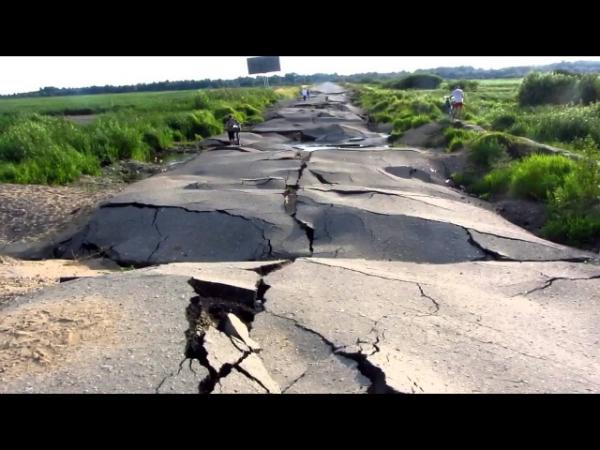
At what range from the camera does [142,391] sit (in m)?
2.90

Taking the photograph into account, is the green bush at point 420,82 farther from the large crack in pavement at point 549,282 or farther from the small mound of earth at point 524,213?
the large crack in pavement at point 549,282

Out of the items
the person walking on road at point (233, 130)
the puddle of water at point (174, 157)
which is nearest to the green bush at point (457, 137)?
the person walking on road at point (233, 130)

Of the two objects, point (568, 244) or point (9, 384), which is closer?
point (9, 384)

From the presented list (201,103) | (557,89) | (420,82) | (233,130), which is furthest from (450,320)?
(420,82)

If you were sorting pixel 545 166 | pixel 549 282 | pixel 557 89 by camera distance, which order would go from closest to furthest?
1. pixel 549 282
2. pixel 545 166
3. pixel 557 89

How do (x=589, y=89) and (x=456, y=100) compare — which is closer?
(x=456, y=100)

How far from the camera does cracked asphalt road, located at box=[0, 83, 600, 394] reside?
3.20m

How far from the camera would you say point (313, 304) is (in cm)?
429

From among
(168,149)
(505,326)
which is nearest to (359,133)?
(168,149)

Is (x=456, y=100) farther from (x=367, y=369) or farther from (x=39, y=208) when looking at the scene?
(x=367, y=369)

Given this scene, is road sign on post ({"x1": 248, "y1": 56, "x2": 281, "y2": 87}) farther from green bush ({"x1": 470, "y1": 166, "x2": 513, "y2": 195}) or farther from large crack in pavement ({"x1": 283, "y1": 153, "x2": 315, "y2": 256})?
green bush ({"x1": 470, "y1": 166, "x2": 513, "y2": 195})

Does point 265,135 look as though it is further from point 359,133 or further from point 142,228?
point 142,228

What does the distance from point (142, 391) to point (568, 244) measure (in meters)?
5.66

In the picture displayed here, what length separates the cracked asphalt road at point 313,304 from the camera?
3197 millimetres
